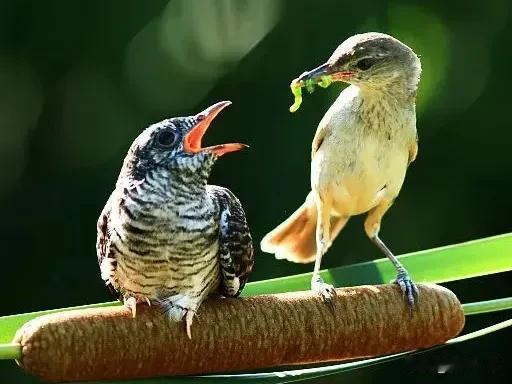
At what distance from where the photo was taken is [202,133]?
1.13 meters

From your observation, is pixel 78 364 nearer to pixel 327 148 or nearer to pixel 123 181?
pixel 123 181

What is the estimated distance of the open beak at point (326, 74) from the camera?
4.25ft

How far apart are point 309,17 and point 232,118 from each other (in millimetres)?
312

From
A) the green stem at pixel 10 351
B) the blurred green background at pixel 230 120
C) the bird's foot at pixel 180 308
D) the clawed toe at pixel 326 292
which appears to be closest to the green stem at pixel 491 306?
the clawed toe at pixel 326 292

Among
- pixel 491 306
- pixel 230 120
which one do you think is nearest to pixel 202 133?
pixel 491 306

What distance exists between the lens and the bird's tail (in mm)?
1734

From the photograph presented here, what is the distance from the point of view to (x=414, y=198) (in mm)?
2629

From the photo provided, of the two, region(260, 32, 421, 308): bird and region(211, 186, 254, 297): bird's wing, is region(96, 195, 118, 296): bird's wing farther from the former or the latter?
region(260, 32, 421, 308): bird

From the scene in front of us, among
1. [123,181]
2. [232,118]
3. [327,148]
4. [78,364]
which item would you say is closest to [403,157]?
[327,148]

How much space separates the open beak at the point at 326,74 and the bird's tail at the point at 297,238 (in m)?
0.39

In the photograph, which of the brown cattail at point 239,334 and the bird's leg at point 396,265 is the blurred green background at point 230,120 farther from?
the brown cattail at point 239,334

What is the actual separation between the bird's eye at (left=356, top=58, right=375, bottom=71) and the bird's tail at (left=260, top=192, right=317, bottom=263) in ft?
1.26

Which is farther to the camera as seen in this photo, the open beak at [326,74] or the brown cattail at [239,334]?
the open beak at [326,74]

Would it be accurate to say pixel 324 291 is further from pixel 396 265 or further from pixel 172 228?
pixel 396 265
